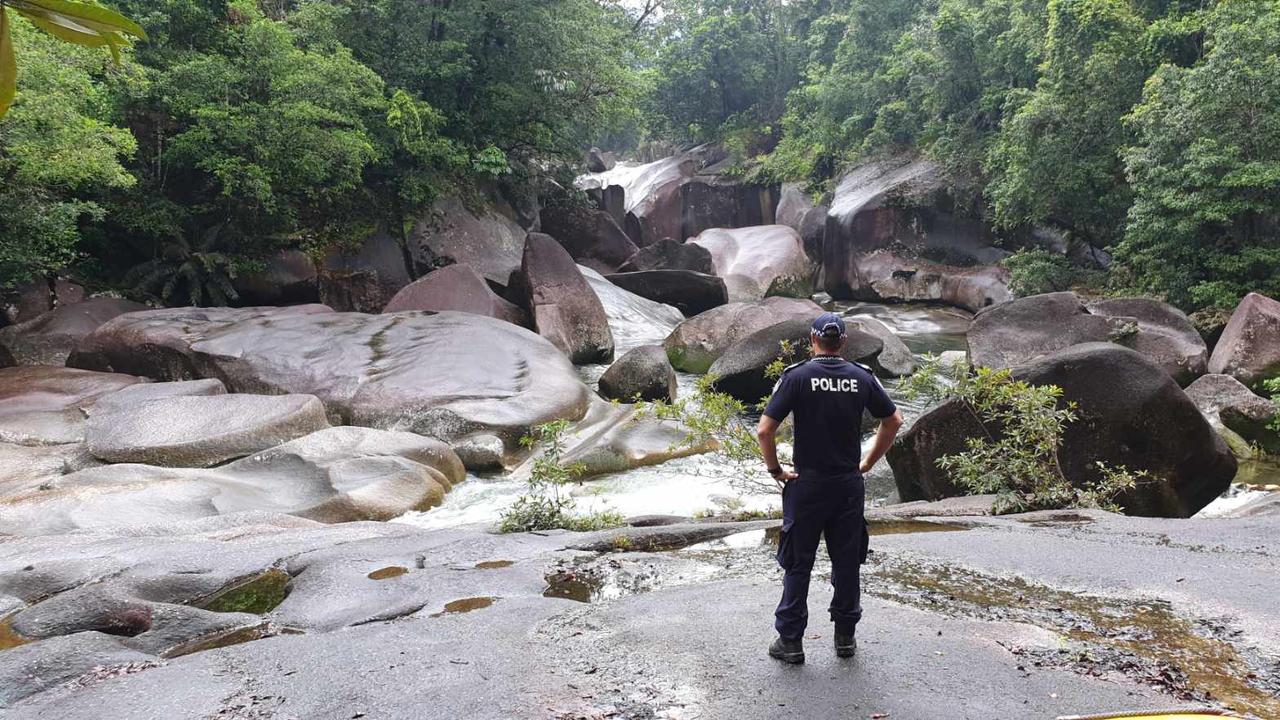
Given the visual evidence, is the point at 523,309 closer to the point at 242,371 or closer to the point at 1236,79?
the point at 242,371

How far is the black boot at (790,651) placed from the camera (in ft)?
12.6

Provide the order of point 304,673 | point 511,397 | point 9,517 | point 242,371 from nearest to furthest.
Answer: point 304,673 < point 9,517 < point 511,397 < point 242,371

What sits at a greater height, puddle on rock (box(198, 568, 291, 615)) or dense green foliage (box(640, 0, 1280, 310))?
dense green foliage (box(640, 0, 1280, 310))

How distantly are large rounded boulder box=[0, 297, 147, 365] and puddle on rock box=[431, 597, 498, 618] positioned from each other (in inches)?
509

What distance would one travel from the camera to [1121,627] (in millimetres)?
4266

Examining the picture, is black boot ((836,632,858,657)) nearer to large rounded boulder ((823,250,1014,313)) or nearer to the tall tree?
the tall tree

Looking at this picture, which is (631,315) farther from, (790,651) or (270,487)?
(790,651)

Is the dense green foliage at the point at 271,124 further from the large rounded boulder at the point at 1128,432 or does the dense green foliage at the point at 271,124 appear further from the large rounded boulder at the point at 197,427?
the large rounded boulder at the point at 1128,432

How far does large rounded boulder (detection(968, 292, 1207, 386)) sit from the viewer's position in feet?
46.5

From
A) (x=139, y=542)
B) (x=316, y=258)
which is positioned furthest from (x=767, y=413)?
(x=316, y=258)

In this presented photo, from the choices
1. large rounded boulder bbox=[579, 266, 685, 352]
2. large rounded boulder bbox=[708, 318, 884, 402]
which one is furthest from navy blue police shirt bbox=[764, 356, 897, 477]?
large rounded boulder bbox=[579, 266, 685, 352]

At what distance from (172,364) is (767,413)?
1226cm

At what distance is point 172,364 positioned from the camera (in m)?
13.4

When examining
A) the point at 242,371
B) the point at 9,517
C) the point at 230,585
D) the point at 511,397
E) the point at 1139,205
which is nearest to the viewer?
the point at 230,585
